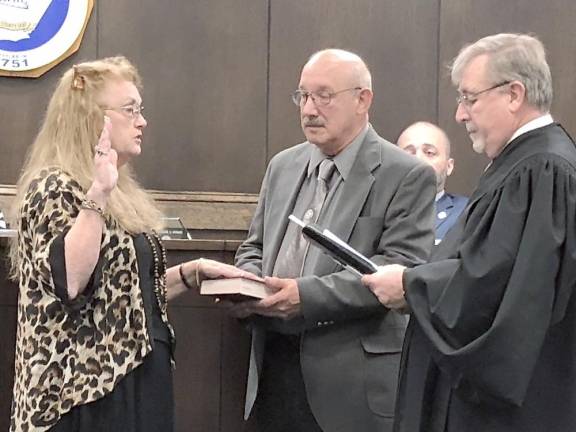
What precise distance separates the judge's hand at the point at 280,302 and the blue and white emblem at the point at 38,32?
214cm

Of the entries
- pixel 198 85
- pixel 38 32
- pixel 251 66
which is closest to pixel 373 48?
pixel 251 66

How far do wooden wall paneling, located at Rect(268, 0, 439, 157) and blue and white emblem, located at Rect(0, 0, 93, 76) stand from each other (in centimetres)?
96

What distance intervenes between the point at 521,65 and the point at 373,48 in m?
2.60

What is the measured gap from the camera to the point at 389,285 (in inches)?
104

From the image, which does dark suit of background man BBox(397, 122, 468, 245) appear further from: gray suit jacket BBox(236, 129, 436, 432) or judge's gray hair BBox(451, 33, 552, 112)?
judge's gray hair BBox(451, 33, 552, 112)

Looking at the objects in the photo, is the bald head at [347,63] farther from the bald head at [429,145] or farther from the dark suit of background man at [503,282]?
the bald head at [429,145]

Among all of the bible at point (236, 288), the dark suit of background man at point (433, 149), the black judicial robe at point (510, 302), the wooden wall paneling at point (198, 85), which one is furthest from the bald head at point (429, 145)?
the black judicial robe at point (510, 302)

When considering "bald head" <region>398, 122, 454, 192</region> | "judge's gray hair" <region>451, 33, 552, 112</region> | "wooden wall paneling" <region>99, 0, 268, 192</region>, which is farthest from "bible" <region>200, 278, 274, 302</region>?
"wooden wall paneling" <region>99, 0, 268, 192</region>

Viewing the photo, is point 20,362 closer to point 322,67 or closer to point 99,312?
point 99,312

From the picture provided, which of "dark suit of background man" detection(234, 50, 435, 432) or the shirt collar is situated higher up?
the shirt collar

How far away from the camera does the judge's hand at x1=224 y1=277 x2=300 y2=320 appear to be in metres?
2.96

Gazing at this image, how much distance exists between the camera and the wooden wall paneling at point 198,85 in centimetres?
484

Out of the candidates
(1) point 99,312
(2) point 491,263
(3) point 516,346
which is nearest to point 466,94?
(2) point 491,263

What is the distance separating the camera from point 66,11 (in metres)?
4.68
